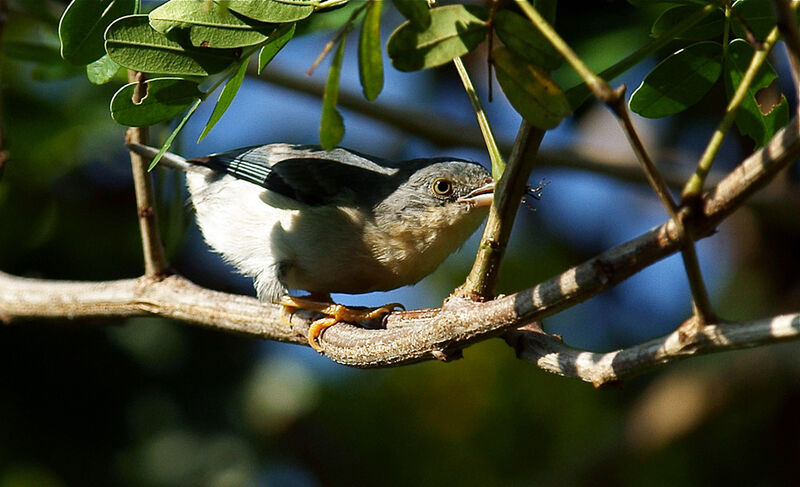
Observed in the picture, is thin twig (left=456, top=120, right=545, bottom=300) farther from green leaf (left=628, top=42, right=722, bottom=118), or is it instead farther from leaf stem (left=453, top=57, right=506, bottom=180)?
green leaf (left=628, top=42, right=722, bottom=118)

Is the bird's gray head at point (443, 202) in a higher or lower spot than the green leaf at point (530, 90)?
higher

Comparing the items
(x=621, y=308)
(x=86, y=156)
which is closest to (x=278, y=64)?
(x=86, y=156)

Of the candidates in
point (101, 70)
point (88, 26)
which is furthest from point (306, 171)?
point (88, 26)

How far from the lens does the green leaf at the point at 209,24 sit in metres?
2.16

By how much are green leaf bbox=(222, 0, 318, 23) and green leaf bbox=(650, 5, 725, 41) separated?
0.93m

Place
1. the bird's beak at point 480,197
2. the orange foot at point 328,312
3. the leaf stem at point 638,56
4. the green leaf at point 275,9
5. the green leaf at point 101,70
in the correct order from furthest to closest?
the bird's beak at point 480,197, the orange foot at point 328,312, the green leaf at point 101,70, the green leaf at point 275,9, the leaf stem at point 638,56

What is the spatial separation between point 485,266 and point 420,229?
1758 millimetres

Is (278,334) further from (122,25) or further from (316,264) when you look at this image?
(122,25)

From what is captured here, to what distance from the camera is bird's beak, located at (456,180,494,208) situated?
3.82 metres

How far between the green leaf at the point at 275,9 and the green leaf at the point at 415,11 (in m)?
0.42

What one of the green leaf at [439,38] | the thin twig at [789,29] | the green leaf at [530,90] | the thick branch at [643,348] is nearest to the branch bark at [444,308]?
the thick branch at [643,348]

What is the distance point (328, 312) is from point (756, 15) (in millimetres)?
2022

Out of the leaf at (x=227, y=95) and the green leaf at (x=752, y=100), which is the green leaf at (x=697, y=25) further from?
the leaf at (x=227, y=95)

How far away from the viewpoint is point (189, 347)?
544cm
